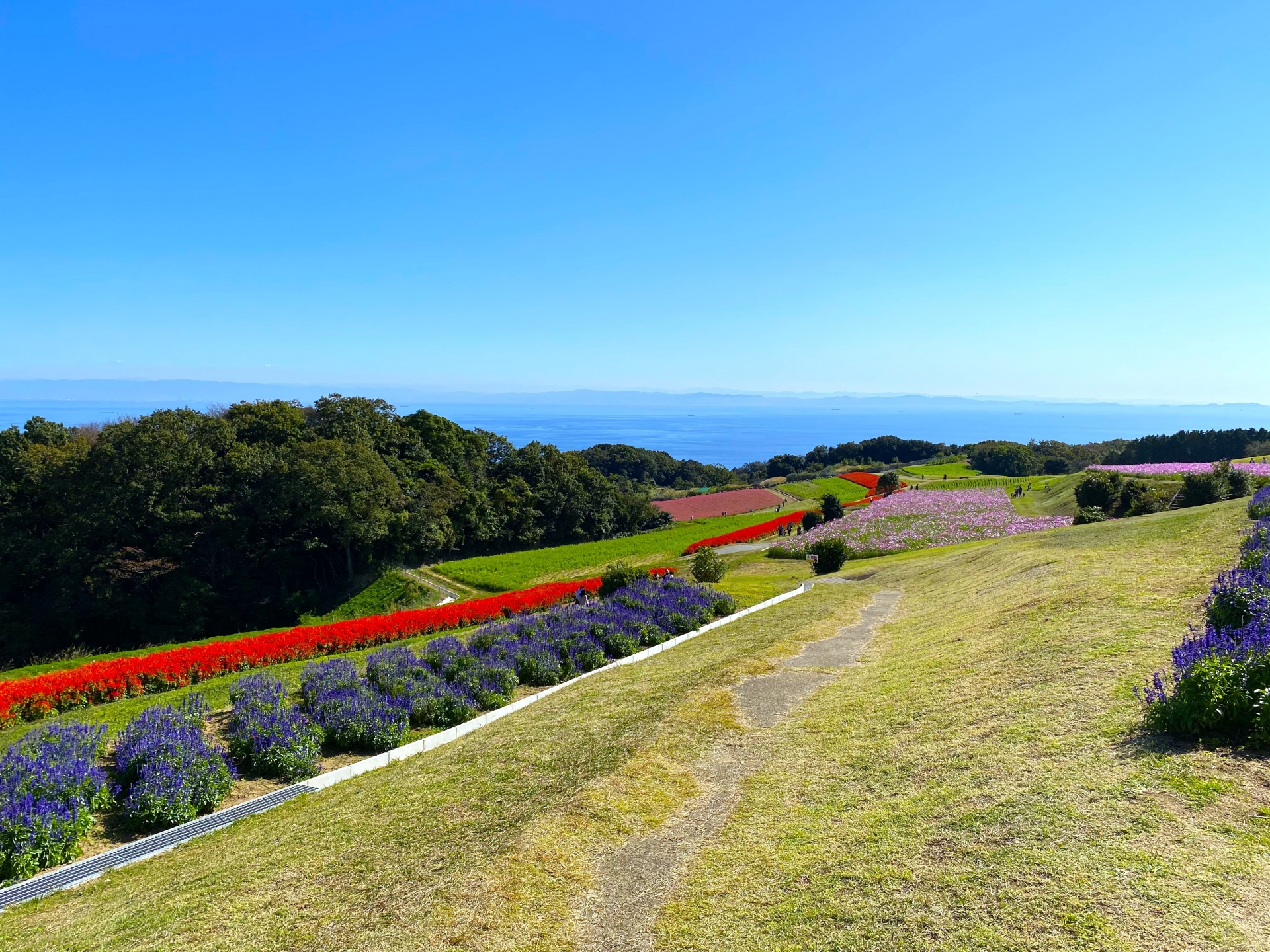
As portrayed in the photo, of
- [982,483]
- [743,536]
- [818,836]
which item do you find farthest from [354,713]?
[982,483]

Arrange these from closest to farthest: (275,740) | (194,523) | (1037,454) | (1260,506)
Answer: (275,740)
(1260,506)
(194,523)
(1037,454)

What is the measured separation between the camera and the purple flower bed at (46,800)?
5.67 m

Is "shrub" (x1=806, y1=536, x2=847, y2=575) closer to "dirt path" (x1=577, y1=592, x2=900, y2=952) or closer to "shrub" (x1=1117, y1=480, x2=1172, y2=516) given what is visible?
"shrub" (x1=1117, y1=480, x2=1172, y2=516)

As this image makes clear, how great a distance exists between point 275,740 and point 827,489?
64.7 meters

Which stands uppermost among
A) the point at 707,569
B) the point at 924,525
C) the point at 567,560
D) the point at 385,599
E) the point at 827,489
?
the point at 827,489

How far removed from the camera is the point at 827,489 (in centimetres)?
6738

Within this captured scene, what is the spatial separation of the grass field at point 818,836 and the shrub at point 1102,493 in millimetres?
30882

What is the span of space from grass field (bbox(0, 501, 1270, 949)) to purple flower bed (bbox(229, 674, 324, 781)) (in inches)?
30.6

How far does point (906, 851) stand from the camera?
4.74m

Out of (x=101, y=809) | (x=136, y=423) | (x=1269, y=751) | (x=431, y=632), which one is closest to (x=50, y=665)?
(x=431, y=632)

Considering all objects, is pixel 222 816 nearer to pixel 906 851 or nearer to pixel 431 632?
pixel 906 851

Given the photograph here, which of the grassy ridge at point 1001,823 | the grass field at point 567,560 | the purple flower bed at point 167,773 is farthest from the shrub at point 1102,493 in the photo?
the purple flower bed at point 167,773

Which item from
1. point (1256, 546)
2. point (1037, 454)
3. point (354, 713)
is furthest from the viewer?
point (1037, 454)

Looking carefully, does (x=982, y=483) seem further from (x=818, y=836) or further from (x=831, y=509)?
(x=818, y=836)
